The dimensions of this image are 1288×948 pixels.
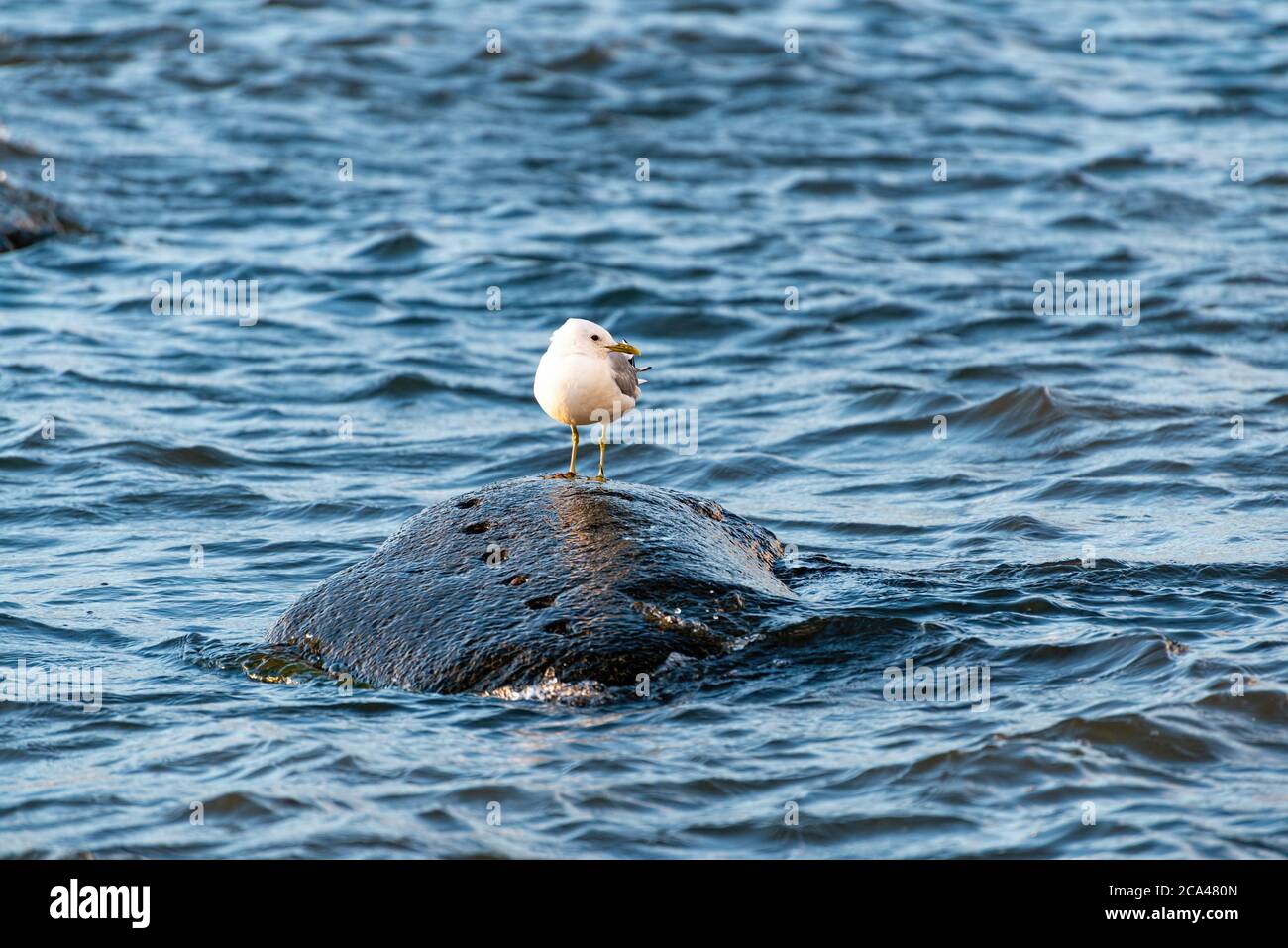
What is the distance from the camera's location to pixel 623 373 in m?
6.64

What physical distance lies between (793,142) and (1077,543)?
10327 millimetres

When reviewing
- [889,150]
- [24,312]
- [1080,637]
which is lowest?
[1080,637]

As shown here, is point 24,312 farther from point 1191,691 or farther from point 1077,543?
point 1191,691

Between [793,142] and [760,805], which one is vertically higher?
[793,142]

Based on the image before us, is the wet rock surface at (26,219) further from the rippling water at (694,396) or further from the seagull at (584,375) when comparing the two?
the seagull at (584,375)

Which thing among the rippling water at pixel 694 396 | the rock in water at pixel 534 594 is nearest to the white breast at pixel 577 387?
the rock in water at pixel 534 594

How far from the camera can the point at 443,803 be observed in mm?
5344

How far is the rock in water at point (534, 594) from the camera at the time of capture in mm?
5980

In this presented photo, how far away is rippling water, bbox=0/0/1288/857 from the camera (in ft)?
18.0

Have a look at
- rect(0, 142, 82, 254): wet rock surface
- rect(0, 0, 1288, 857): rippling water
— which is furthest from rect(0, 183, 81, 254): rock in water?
rect(0, 0, 1288, 857): rippling water

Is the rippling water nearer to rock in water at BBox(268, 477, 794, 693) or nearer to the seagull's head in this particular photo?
rock in water at BBox(268, 477, 794, 693)

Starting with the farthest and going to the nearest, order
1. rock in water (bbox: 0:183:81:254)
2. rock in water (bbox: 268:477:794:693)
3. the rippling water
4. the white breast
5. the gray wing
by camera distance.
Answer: rock in water (bbox: 0:183:81:254) < the gray wing < the white breast < rock in water (bbox: 268:477:794:693) < the rippling water

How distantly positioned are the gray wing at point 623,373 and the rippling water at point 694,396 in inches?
45.6

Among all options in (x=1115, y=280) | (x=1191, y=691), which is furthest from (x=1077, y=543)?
(x=1115, y=280)
